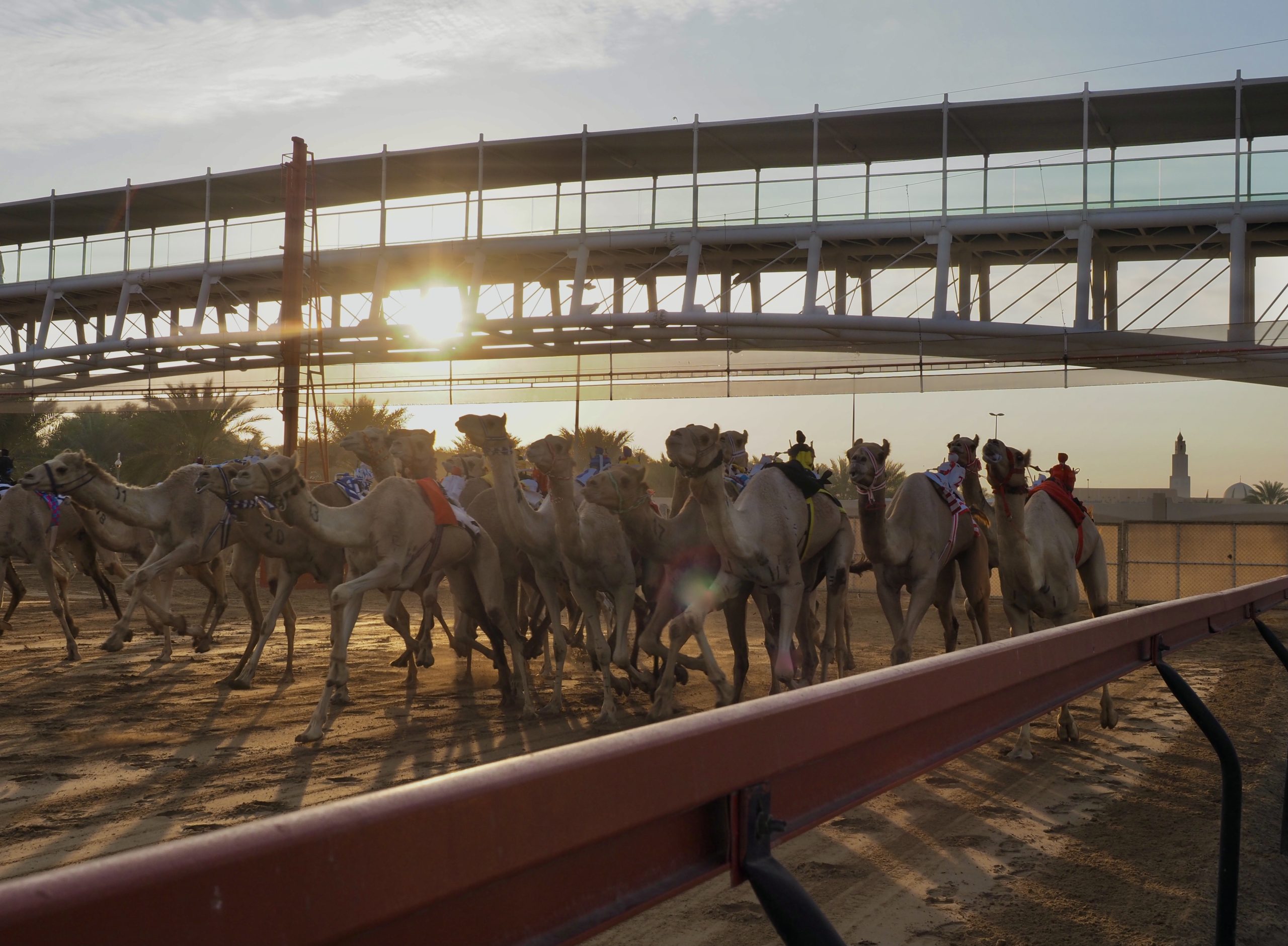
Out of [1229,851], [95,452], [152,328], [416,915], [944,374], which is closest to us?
[416,915]

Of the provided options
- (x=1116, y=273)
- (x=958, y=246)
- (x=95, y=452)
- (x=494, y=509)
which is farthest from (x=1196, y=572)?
(x=95, y=452)

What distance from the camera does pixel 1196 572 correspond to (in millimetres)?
23609

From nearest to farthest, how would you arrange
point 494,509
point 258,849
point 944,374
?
1. point 258,849
2. point 494,509
3. point 944,374

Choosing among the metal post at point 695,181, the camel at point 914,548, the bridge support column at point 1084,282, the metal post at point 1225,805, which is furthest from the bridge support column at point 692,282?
the metal post at point 1225,805

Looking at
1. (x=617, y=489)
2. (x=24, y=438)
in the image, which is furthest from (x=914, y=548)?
(x=24, y=438)

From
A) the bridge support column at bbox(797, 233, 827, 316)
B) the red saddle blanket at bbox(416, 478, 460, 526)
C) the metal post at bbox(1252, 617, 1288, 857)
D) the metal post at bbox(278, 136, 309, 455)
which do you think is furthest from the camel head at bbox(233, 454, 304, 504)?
the bridge support column at bbox(797, 233, 827, 316)

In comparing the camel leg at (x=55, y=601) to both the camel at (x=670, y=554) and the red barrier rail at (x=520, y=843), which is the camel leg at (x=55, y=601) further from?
the red barrier rail at (x=520, y=843)

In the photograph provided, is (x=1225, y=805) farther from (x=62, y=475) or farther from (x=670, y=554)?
(x=62, y=475)

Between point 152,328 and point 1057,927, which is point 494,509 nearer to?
point 1057,927

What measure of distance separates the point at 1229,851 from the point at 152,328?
31.8m

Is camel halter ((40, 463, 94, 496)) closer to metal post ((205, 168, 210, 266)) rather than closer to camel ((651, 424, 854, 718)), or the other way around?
camel ((651, 424, 854, 718))

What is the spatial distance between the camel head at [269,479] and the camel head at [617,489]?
7.55 ft

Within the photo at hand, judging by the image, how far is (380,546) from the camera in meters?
A: 10.0

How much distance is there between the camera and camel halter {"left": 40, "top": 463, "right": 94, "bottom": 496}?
1168 centimetres
